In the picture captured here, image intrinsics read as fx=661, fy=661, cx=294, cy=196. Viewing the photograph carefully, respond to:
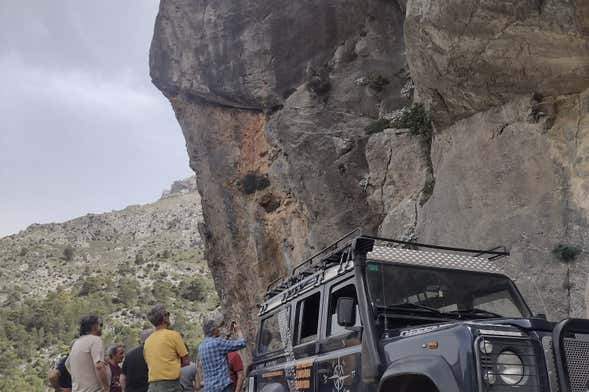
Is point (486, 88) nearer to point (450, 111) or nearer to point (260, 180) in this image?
point (450, 111)

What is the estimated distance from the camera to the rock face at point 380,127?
11.2m

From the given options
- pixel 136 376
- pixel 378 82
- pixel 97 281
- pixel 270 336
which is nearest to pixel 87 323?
pixel 136 376

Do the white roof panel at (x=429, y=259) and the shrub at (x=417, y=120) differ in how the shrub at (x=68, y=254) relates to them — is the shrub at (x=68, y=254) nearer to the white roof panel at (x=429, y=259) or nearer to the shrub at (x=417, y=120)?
the shrub at (x=417, y=120)

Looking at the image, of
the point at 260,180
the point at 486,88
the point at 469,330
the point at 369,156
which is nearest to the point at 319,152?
the point at 369,156

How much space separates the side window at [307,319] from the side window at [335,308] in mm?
265

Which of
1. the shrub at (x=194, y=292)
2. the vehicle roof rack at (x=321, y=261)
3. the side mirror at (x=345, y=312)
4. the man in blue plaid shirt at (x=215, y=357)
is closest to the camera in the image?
the side mirror at (x=345, y=312)

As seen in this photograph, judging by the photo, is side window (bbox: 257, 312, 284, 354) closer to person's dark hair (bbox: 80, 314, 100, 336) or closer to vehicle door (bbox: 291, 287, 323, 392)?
vehicle door (bbox: 291, 287, 323, 392)

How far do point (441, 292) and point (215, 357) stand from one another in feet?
9.52

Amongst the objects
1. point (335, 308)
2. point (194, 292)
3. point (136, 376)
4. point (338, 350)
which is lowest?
point (136, 376)

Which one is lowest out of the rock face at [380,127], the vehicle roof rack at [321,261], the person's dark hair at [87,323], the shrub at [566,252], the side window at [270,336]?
the side window at [270,336]

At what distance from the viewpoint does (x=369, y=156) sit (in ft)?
58.2

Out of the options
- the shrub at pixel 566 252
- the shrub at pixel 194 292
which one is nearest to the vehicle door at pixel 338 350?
the shrub at pixel 566 252

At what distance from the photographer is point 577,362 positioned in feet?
14.4

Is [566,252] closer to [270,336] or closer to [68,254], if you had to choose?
[270,336]
